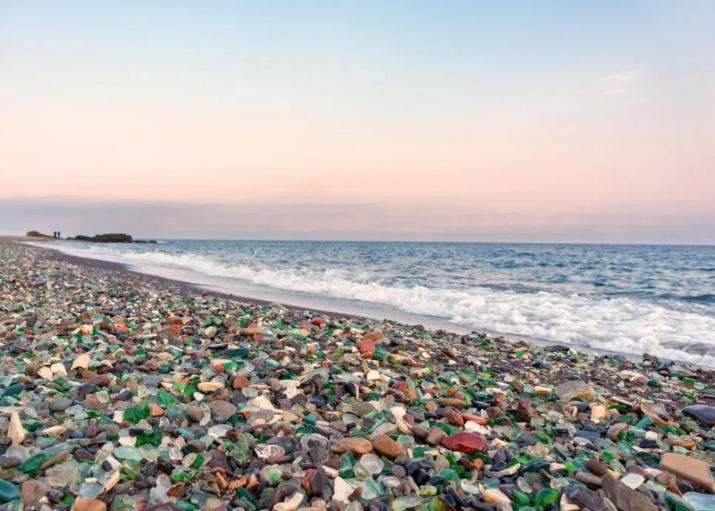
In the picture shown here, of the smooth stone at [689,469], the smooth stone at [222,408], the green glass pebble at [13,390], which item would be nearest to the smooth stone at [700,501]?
the smooth stone at [689,469]

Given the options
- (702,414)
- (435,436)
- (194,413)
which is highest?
(194,413)

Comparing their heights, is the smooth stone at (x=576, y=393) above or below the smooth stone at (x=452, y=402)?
below

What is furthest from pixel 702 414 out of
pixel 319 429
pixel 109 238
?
pixel 109 238

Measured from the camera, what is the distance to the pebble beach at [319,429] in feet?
7.85

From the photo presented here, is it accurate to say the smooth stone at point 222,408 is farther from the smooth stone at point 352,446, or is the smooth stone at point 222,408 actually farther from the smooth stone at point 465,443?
the smooth stone at point 465,443

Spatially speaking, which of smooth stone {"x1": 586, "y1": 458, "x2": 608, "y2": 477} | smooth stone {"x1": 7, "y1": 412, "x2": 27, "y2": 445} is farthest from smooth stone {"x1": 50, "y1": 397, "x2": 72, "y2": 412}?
smooth stone {"x1": 586, "y1": 458, "x2": 608, "y2": 477}

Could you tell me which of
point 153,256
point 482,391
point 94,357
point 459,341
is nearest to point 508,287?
point 459,341

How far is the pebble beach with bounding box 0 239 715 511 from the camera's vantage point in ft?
7.85

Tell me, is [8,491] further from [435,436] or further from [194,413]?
[435,436]

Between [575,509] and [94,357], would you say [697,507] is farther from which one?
[94,357]

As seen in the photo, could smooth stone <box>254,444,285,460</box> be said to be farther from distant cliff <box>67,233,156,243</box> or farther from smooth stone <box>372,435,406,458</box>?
distant cliff <box>67,233,156,243</box>

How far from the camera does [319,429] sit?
10.0 ft

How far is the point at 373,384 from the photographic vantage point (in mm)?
4121

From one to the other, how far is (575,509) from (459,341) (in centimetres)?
513
